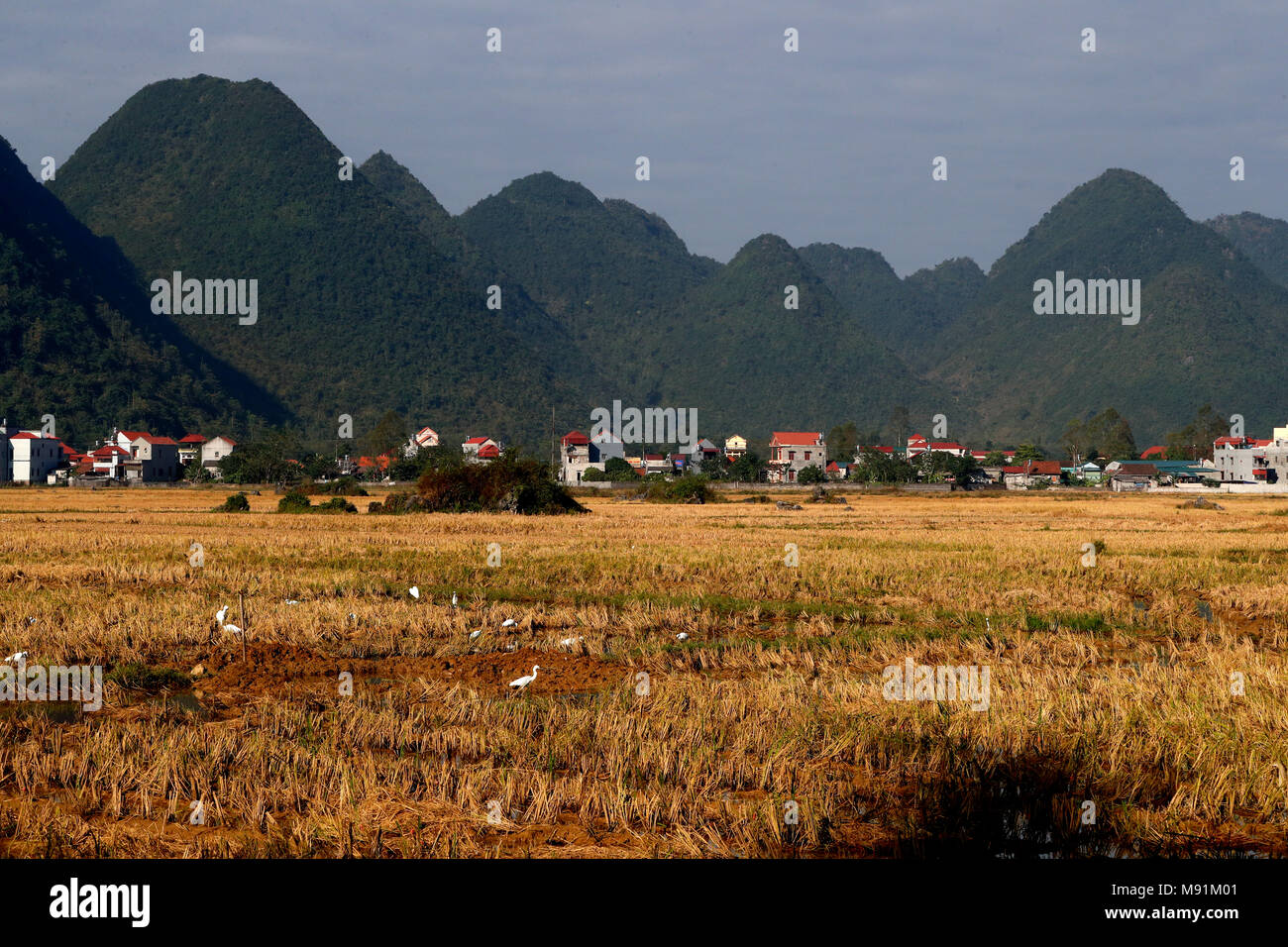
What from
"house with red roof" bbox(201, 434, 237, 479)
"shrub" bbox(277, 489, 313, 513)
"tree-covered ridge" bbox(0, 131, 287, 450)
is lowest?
"shrub" bbox(277, 489, 313, 513)

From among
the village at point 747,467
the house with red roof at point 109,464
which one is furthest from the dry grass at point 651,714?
the house with red roof at point 109,464

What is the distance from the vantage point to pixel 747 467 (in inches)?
4690

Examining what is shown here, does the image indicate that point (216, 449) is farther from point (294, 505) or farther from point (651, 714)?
point (651, 714)

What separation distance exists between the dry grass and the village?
80200 millimetres

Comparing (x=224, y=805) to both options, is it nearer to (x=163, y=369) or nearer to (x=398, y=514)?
(x=398, y=514)

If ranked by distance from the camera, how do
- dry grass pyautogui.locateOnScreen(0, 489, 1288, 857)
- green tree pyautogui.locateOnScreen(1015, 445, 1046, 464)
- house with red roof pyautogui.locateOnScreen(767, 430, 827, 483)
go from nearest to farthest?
dry grass pyautogui.locateOnScreen(0, 489, 1288, 857) < house with red roof pyautogui.locateOnScreen(767, 430, 827, 483) < green tree pyautogui.locateOnScreen(1015, 445, 1046, 464)

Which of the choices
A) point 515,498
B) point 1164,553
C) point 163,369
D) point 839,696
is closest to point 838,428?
point 163,369

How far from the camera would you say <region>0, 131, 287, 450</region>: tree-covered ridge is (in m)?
143

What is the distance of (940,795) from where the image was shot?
8242mm

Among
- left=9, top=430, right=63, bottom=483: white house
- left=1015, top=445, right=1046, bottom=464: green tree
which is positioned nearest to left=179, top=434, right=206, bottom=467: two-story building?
left=9, top=430, right=63, bottom=483: white house

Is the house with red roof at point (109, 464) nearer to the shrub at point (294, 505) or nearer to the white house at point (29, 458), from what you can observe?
the white house at point (29, 458)

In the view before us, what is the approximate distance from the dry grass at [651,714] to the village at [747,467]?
80.2 meters

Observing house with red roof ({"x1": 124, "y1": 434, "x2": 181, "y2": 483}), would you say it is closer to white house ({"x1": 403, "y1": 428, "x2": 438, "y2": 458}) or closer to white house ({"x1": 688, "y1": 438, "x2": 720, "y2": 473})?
white house ({"x1": 403, "y1": 428, "x2": 438, "y2": 458})
